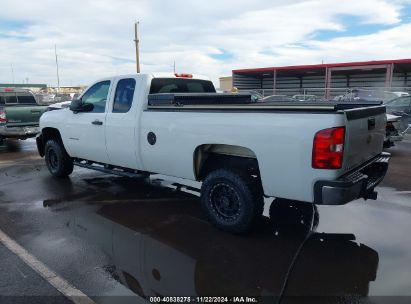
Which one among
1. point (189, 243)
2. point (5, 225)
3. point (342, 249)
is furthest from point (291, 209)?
point (5, 225)

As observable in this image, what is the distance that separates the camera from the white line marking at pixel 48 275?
10.3 ft

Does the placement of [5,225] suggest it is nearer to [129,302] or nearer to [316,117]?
[129,302]

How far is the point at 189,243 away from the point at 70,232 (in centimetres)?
153

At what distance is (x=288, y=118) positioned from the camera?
12.0 feet

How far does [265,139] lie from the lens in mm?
3838

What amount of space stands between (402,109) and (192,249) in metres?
12.7

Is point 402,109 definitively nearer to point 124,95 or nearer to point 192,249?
point 124,95

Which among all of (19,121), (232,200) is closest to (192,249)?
(232,200)

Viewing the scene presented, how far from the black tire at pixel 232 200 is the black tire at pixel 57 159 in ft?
12.2

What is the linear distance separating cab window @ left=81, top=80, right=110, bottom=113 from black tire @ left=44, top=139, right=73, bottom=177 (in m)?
1.31

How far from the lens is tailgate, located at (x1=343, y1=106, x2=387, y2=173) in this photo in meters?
3.63

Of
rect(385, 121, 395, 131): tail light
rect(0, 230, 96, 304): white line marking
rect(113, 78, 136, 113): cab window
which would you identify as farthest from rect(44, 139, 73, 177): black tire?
rect(385, 121, 395, 131): tail light

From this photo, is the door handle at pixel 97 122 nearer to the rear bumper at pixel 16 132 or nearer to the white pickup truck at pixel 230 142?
the white pickup truck at pixel 230 142

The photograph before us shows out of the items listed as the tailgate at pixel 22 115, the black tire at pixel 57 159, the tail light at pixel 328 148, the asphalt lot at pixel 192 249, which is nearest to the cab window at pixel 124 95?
the asphalt lot at pixel 192 249
